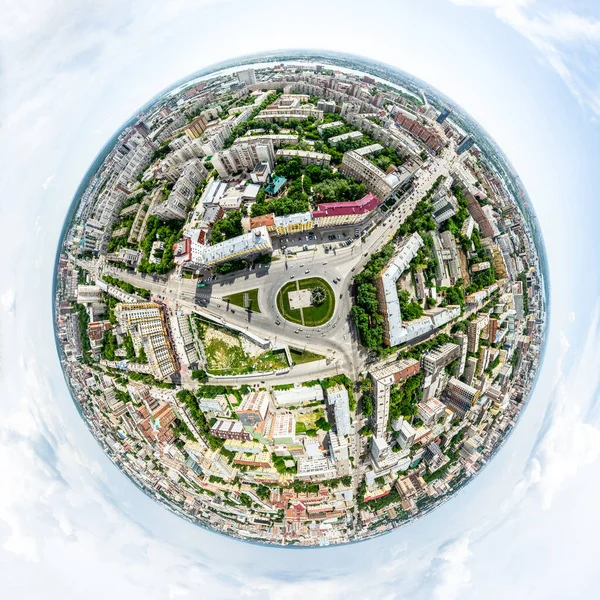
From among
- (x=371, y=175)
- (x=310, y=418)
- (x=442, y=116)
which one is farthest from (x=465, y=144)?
(x=310, y=418)

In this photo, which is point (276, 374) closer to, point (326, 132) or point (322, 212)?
point (322, 212)

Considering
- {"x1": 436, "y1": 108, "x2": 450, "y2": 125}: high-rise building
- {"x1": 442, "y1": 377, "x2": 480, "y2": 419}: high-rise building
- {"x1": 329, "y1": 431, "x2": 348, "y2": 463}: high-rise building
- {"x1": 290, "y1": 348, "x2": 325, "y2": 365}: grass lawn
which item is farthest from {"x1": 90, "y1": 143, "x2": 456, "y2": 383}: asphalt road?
{"x1": 436, "y1": 108, "x2": 450, "y2": 125}: high-rise building

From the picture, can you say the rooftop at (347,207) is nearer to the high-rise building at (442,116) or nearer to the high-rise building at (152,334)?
the high-rise building at (442,116)

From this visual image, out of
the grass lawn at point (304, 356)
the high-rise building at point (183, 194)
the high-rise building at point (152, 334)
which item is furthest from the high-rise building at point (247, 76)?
the grass lawn at point (304, 356)

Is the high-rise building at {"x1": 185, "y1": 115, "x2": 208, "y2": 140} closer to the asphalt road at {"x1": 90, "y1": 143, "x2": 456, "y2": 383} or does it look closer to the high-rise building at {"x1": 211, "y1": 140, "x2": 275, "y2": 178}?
the high-rise building at {"x1": 211, "y1": 140, "x2": 275, "y2": 178}

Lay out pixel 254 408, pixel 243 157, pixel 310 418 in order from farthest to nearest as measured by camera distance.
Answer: pixel 243 157, pixel 310 418, pixel 254 408

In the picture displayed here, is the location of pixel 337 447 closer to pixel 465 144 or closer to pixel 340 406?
pixel 340 406

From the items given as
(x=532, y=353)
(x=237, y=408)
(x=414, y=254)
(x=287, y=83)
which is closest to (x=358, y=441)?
(x=237, y=408)

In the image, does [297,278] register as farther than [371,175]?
No
